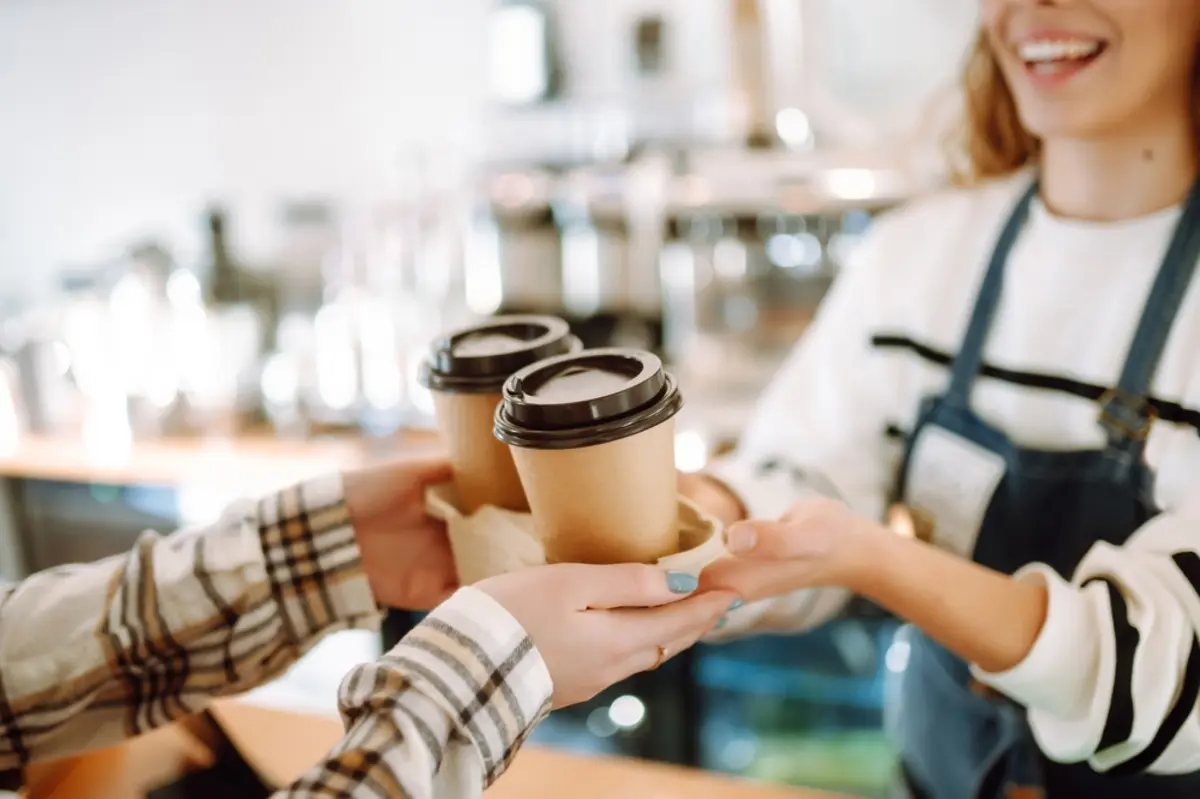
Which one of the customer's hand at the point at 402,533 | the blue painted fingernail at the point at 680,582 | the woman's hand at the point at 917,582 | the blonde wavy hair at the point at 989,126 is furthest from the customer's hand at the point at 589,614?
the blonde wavy hair at the point at 989,126

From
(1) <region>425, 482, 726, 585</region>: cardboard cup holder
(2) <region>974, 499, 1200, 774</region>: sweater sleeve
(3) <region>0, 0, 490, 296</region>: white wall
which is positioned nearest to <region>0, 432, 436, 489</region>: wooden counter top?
(3) <region>0, 0, 490, 296</region>: white wall

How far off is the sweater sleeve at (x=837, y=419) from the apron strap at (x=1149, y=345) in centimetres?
26

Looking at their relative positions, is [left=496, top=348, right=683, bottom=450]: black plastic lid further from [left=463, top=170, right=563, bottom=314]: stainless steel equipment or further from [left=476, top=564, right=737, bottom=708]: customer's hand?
[left=463, top=170, right=563, bottom=314]: stainless steel equipment

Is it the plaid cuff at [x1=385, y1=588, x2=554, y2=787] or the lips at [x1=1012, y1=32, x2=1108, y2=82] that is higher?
the lips at [x1=1012, y1=32, x2=1108, y2=82]

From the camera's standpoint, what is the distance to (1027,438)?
0.99m

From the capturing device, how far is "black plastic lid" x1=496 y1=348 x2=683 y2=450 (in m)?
0.60

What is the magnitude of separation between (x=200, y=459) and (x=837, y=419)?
5.28 feet

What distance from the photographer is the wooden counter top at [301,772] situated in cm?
92

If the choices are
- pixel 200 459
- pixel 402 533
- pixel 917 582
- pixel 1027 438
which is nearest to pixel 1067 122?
pixel 1027 438

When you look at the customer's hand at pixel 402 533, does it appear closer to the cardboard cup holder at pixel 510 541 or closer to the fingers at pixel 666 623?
the cardboard cup holder at pixel 510 541

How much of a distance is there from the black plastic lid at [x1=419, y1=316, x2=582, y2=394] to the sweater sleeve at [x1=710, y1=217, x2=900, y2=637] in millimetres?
328

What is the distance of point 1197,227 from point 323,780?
0.92m

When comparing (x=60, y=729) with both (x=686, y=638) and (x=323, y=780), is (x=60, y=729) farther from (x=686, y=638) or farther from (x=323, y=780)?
(x=686, y=638)

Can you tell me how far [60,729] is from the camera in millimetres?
823
